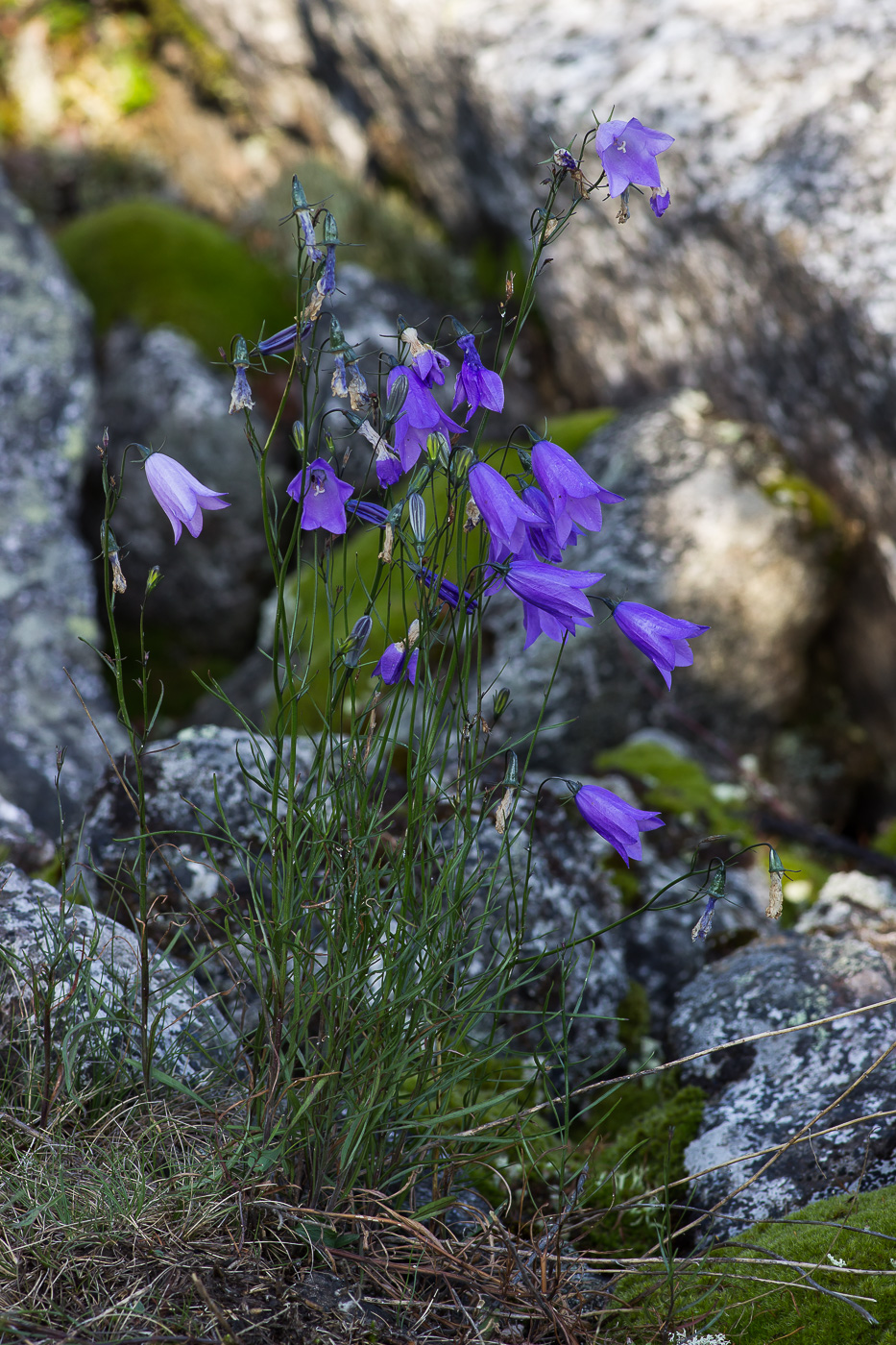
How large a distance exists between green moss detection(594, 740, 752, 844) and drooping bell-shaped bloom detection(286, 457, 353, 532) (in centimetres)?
230

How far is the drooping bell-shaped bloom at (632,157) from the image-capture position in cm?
153

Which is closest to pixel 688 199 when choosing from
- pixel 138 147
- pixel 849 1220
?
pixel 849 1220

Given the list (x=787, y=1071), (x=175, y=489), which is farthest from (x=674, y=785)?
(x=175, y=489)

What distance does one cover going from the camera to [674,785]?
12.8ft

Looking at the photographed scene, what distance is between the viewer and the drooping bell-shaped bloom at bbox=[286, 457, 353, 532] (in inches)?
59.1

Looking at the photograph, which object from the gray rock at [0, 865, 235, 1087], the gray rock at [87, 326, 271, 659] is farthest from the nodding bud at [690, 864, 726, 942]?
the gray rock at [87, 326, 271, 659]

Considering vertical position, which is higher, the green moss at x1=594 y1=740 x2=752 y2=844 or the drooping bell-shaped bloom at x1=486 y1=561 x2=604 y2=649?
the green moss at x1=594 y1=740 x2=752 y2=844

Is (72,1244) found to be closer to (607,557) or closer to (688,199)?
(607,557)

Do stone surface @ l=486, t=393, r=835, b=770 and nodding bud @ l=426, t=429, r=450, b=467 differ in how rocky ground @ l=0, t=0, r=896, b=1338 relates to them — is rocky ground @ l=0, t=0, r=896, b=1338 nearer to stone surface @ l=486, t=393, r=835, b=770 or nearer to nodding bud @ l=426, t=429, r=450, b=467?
stone surface @ l=486, t=393, r=835, b=770

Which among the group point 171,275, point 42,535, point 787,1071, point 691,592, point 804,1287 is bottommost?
point 804,1287

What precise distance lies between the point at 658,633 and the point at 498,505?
33 cm

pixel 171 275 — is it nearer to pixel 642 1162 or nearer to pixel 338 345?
pixel 338 345

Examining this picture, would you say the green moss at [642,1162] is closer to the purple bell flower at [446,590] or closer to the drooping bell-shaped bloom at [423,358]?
the purple bell flower at [446,590]

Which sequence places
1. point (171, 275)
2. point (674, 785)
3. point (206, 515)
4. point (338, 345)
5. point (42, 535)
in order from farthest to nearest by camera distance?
point (171, 275), point (206, 515), point (42, 535), point (674, 785), point (338, 345)
